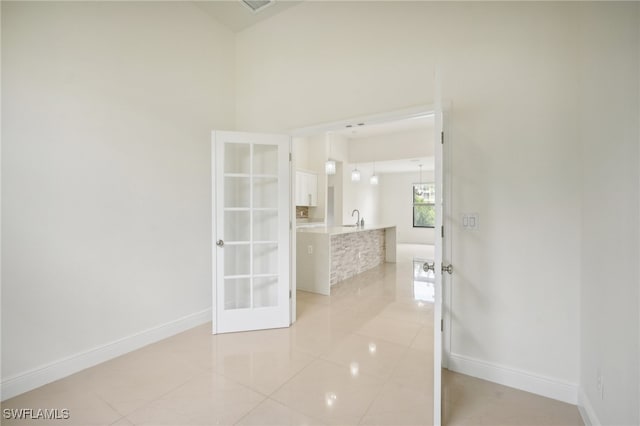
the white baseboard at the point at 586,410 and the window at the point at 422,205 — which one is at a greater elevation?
the window at the point at 422,205

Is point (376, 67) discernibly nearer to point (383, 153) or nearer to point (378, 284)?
point (378, 284)

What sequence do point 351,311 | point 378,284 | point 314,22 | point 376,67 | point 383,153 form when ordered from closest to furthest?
point 376,67, point 314,22, point 351,311, point 378,284, point 383,153

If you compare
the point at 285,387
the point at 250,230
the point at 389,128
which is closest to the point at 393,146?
the point at 389,128

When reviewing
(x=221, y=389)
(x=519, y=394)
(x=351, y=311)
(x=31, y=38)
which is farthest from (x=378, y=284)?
(x=31, y=38)

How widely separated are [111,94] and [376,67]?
234 cm

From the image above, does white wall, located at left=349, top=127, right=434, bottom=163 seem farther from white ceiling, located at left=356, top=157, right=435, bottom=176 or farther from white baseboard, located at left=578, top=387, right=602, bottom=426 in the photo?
white baseboard, located at left=578, top=387, right=602, bottom=426

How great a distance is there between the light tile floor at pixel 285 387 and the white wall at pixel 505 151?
0.39 metres

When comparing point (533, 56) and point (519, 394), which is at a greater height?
point (533, 56)

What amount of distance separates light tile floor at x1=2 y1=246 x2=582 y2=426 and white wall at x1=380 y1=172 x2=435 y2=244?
307 inches

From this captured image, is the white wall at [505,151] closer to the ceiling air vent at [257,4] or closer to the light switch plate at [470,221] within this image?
the light switch plate at [470,221]

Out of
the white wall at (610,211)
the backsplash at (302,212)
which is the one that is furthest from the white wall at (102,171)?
the backsplash at (302,212)

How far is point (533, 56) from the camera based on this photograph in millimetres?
1921

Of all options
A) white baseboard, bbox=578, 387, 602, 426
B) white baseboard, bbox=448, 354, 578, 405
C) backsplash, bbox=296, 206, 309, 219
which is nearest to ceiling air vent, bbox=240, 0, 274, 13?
white baseboard, bbox=448, 354, 578, 405

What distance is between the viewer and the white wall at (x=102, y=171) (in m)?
1.92
